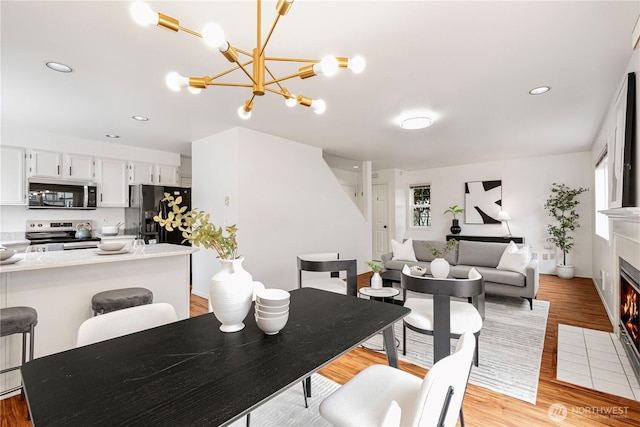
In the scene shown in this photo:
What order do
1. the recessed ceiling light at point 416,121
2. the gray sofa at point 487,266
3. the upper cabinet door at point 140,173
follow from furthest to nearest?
1. the upper cabinet door at point 140,173
2. the gray sofa at point 487,266
3. the recessed ceiling light at point 416,121

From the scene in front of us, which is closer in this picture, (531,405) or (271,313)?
(271,313)

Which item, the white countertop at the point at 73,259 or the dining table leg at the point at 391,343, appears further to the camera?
the white countertop at the point at 73,259

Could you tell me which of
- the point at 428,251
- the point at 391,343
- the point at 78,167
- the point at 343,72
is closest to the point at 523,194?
the point at 428,251

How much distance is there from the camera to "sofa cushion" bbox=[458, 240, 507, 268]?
4531 millimetres

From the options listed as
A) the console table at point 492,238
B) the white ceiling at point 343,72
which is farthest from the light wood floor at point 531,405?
the console table at point 492,238

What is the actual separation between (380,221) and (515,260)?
12.9 feet

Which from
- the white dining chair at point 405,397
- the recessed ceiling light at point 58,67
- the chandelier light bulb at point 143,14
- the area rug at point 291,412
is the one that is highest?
the recessed ceiling light at point 58,67

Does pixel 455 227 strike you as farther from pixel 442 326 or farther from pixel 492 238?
pixel 442 326

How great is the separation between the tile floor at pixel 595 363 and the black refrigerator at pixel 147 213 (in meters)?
4.84

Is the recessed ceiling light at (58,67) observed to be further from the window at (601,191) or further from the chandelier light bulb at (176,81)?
the window at (601,191)

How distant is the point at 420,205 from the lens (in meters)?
7.92

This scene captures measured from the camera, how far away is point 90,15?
1754 millimetres

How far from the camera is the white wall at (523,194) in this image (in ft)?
18.9

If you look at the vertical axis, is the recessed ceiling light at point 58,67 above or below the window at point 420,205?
above
